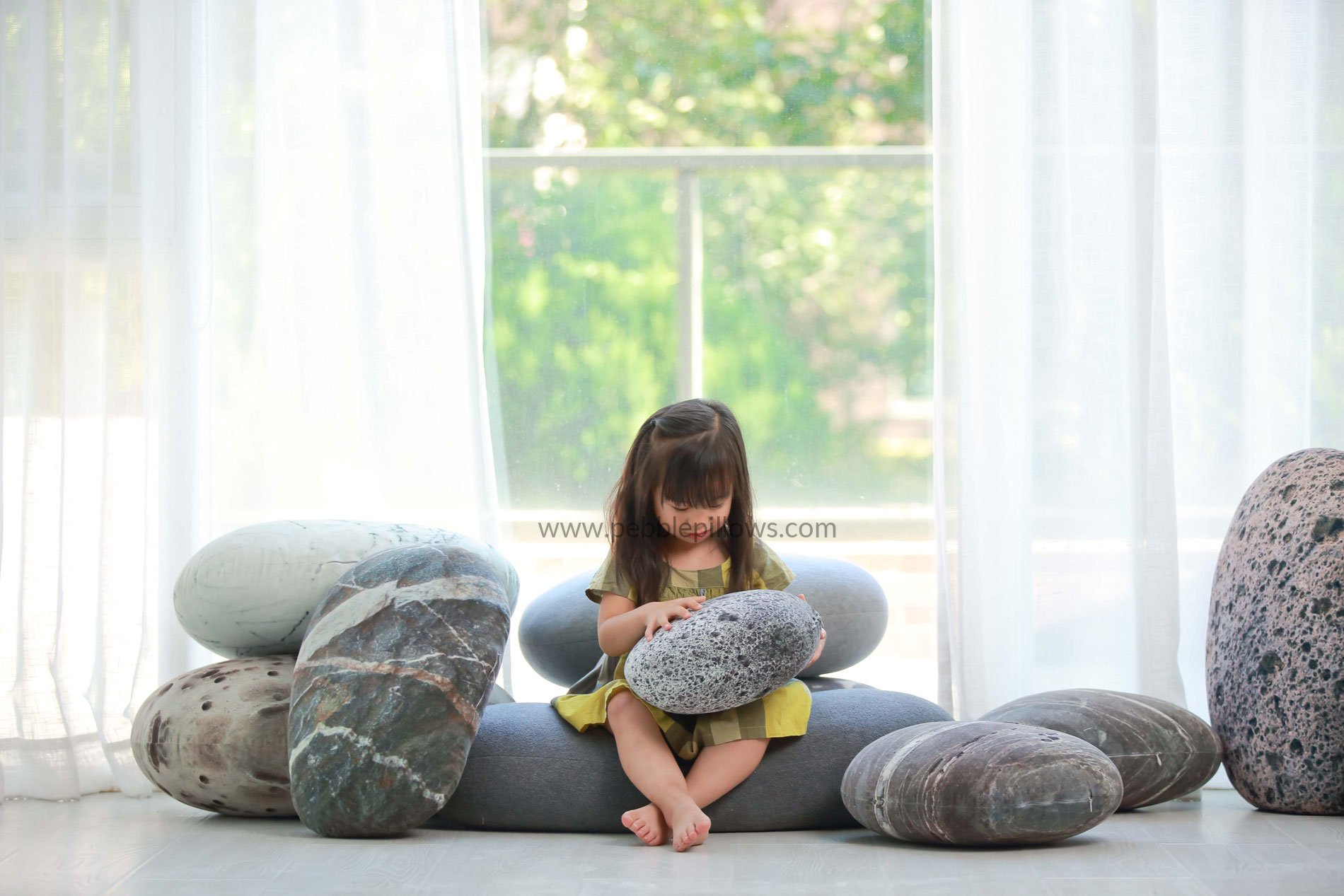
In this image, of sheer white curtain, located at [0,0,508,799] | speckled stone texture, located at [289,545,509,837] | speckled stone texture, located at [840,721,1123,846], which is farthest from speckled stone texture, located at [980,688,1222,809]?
sheer white curtain, located at [0,0,508,799]

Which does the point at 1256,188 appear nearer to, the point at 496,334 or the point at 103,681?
the point at 496,334

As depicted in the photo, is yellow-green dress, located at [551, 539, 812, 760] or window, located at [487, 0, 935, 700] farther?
window, located at [487, 0, 935, 700]

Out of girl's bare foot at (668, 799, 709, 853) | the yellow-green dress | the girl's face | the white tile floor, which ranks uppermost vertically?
the girl's face

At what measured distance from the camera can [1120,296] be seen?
236cm

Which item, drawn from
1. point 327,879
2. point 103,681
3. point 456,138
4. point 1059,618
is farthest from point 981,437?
point 103,681

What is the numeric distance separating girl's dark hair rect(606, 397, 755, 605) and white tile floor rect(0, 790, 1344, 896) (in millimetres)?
436

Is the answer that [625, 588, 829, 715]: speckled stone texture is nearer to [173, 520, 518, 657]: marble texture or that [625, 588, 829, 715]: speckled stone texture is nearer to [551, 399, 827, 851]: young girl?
[551, 399, 827, 851]: young girl

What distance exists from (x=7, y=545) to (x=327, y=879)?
46.7 inches

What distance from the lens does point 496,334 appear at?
8.44ft

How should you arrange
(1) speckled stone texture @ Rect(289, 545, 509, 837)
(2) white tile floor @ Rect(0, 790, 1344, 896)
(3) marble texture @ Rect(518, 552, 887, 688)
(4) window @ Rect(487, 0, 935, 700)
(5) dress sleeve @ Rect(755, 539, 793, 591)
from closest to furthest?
(2) white tile floor @ Rect(0, 790, 1344, 896)
(1) speckled stone texture @ Rect(289, 545, 509, 837)
(5) dress sleeve @ Rect(755, 539, 793, 591)
(3) marble texture @ Rect(518, 552, 887, 688)
(4) window @ Rect(487, 0, 935, 700)

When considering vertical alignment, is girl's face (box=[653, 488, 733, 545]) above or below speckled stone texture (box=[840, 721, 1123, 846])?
above

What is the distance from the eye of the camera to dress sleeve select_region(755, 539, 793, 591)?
2.02m

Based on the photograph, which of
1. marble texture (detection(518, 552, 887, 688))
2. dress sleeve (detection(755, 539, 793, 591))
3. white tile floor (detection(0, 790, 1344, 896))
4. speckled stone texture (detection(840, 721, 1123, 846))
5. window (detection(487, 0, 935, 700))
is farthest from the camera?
window (detection(487, 0, 935, 700))

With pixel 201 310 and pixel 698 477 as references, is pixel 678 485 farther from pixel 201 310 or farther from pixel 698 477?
pixel 201 310
